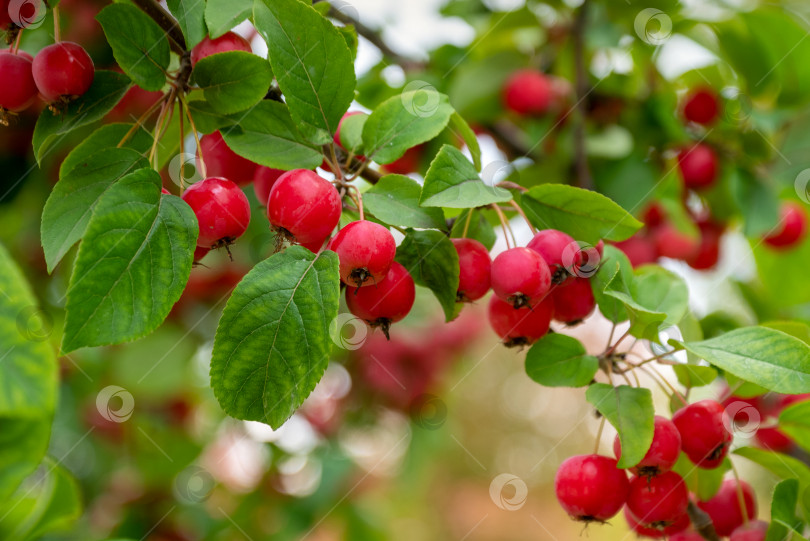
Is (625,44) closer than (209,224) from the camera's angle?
No

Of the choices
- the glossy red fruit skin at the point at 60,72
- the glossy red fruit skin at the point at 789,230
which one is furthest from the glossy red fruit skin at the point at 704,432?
the glossy red fruit skin at the point at 789,230

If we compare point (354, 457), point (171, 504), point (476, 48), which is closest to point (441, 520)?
point (354, 457)

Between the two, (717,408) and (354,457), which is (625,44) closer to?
(717,408)

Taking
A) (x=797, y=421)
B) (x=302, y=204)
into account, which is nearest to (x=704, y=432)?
(x=797, y=421)

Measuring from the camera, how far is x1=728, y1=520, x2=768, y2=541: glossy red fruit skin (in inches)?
24.1

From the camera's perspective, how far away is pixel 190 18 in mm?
469

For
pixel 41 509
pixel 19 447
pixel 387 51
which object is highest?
pixel 387 51

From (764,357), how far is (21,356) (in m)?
0.61

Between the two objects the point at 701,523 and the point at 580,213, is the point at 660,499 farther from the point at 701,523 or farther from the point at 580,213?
the point at 580,213

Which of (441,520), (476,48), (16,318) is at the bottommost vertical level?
(441,520)

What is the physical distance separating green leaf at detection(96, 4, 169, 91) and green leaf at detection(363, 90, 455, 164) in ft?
0.52

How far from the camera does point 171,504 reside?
1337 mm

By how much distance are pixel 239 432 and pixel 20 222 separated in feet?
2.14

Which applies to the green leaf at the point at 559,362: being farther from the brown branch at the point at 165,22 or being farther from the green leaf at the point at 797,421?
the brown branch at the point at 165,22
